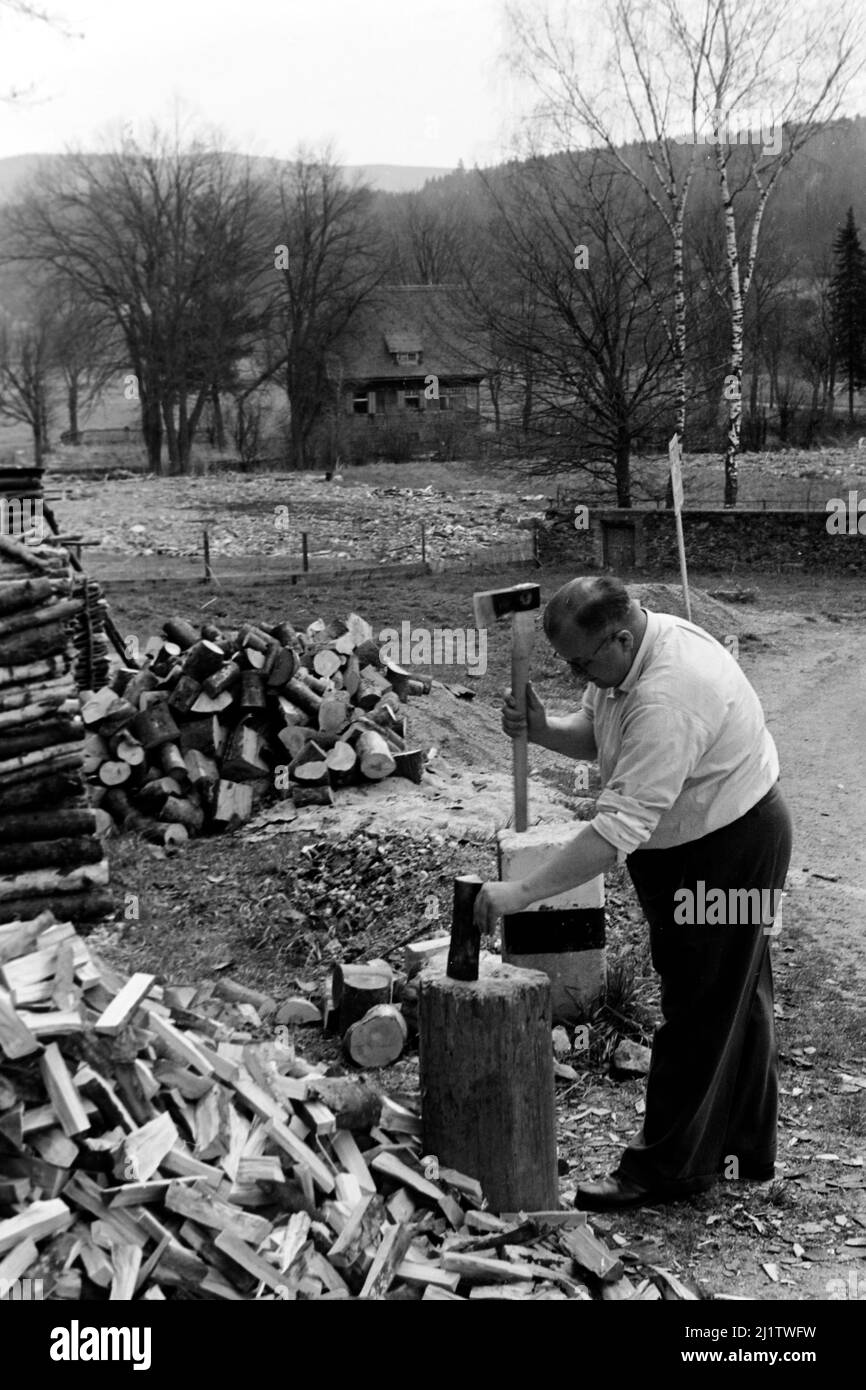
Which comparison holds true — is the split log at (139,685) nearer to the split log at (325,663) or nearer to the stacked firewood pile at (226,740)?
the stacked firewood pile at (226,740)

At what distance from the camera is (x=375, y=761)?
30.5 ft

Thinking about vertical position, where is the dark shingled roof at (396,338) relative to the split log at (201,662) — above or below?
above

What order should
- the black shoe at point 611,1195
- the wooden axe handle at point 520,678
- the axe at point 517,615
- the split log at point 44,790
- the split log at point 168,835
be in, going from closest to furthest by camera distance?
1. the black shoe at point 611,1195
2. the wooden axe handle at point 520,678
3. the axe at point 517,615
4. the split log at point 44,790
5. the split log at point 168,835

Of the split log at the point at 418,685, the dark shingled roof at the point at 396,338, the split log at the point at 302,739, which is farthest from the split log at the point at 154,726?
the dark shingled roof at the point at 396,338

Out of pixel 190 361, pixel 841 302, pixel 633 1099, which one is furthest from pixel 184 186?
pixel 633 1099

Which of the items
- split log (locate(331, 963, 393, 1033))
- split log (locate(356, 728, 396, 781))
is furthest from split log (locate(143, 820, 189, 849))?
split log (locate(331, 963, 393, 1033))

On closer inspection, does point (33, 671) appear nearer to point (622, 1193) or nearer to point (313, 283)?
point (622, 1193)

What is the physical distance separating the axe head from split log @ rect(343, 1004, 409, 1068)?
173 centimetres

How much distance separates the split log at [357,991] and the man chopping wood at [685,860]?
1556 mm

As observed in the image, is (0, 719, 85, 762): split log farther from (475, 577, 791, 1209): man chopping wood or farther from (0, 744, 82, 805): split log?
(475, 577, 791, 1209): man chopping wood

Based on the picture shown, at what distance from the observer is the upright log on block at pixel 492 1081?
13.0ft

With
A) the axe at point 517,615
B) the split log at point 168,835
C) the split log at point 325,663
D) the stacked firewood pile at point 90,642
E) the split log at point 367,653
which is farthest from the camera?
the stacked firewood pile at point 90,642
